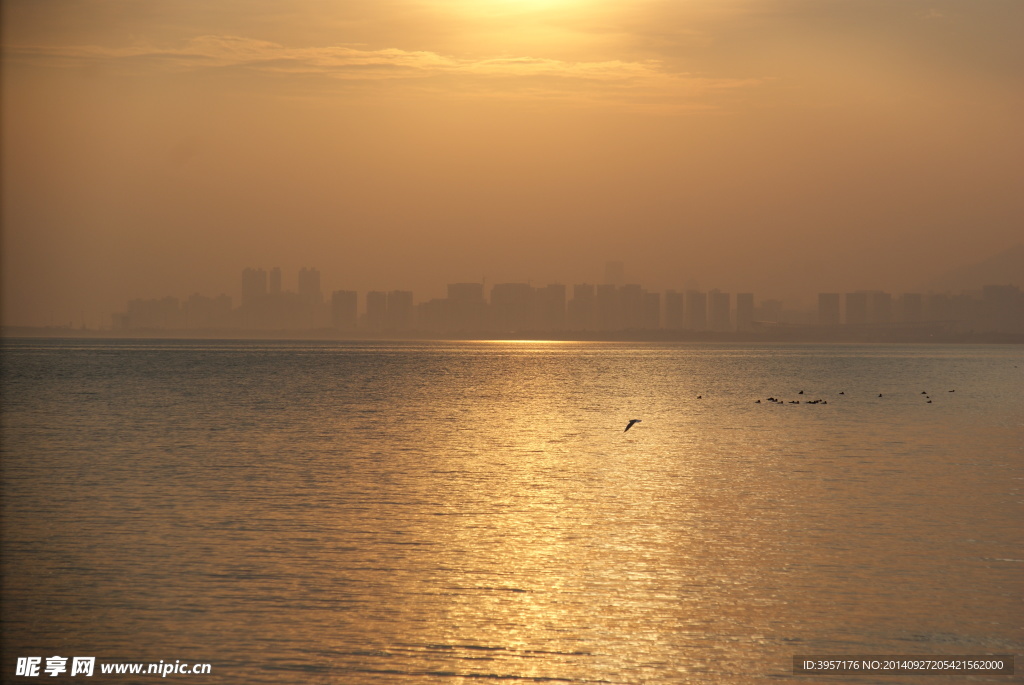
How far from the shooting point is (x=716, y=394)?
100 m

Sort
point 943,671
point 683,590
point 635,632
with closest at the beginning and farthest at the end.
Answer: point 943,671 → point 635,632 → point 683,590

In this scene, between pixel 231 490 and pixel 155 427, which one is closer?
pixel 231 490

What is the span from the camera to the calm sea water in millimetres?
17094

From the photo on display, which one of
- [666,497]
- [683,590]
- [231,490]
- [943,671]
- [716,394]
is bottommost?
[943,671]

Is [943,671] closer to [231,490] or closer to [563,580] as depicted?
[563,580]

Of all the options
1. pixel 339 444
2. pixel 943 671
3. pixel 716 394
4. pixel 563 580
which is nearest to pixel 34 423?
pixel 339 444

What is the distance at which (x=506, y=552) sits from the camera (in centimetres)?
2403

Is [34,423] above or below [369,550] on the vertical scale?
above

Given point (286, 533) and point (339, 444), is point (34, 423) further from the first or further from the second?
point (286, 533)

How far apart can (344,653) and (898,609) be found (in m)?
11.0

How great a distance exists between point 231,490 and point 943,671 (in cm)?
2470

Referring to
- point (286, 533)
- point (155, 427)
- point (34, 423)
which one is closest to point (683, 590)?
point (286, 533)

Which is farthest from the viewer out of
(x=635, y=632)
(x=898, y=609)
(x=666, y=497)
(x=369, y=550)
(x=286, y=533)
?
(x=666, y=497)

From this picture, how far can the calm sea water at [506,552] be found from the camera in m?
17.1
